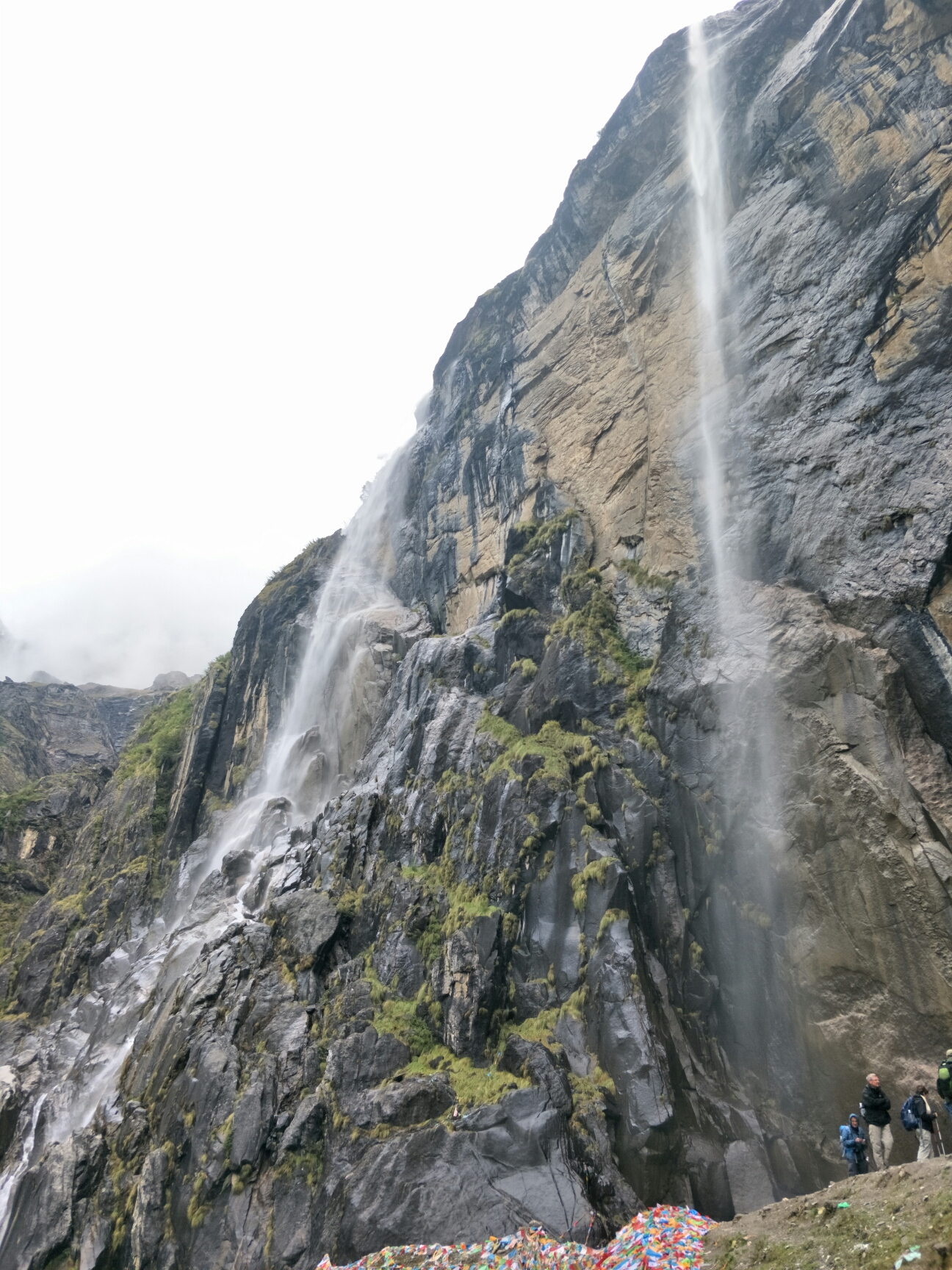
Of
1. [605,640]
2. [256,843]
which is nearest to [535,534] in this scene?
[605,640]

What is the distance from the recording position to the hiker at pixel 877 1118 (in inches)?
362

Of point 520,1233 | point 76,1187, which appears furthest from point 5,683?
point 520,1233

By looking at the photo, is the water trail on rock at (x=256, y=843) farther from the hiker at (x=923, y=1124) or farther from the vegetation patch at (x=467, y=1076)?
the hiker at (x=923, y=1124)

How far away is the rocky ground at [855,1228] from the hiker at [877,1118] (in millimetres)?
1320

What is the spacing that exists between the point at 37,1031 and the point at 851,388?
3193 centimetres

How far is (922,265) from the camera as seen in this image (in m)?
14.9

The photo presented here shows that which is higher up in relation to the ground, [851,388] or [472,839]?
[851,388]

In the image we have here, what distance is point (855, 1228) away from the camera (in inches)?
281

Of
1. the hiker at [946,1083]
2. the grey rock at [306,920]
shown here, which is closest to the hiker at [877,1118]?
the hiker at [946,1083]

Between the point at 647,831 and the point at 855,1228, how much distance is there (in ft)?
25.9

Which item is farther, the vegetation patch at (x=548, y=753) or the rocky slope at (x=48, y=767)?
the rocky slope at (x=48, y=767)

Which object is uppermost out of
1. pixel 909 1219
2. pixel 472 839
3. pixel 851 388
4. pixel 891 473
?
pixel 851 388

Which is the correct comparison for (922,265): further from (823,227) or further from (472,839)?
(472,839)

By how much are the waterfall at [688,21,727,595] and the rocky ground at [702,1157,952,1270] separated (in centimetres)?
1136
